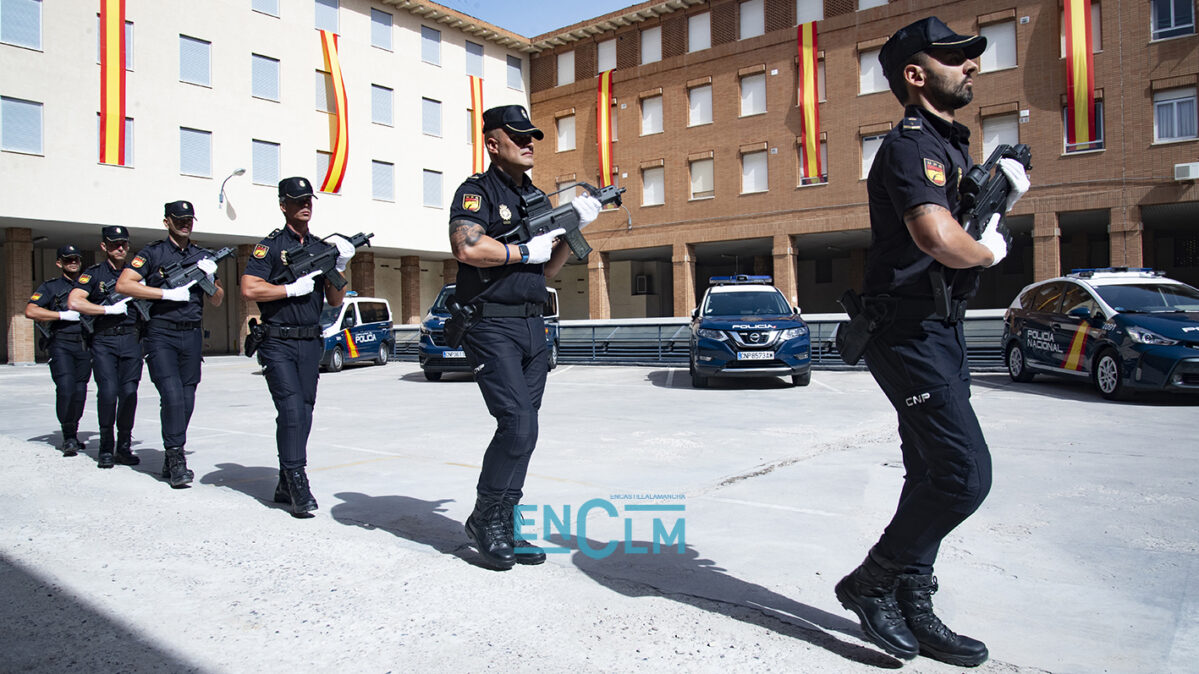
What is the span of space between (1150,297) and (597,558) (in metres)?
9.52

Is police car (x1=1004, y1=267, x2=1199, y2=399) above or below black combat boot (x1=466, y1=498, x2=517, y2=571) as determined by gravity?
above

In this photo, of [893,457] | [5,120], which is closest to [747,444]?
[893,457]

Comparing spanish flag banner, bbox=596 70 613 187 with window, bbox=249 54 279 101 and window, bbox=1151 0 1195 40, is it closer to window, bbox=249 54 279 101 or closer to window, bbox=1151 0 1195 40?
window, bbox=249 54 279 101

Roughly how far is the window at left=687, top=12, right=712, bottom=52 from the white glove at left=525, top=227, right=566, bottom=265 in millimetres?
30416

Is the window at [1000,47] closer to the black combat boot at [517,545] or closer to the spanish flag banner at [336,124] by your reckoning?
the spanish flag banner at [336,124]

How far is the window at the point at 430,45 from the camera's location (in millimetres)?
34594

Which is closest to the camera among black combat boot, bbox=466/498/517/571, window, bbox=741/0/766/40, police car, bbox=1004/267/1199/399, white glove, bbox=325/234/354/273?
black combat boot, bbox=466/498/517/571

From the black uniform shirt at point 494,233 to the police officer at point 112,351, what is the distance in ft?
13.7

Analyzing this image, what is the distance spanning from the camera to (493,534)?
148 inches

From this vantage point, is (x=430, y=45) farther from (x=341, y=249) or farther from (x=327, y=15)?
(x=341, y=249)

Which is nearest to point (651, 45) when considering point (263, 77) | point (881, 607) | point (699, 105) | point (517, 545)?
point (699, 105)

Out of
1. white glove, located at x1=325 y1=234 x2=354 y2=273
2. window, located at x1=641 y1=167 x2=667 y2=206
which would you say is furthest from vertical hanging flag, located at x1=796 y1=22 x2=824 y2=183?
white glove, located at x1=325 y1=234 x2=354 y2=273

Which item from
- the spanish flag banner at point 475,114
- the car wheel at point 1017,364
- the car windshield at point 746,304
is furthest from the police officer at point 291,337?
the spanish flag banner at point 475,114

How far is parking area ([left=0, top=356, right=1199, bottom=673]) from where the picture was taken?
2834mm
